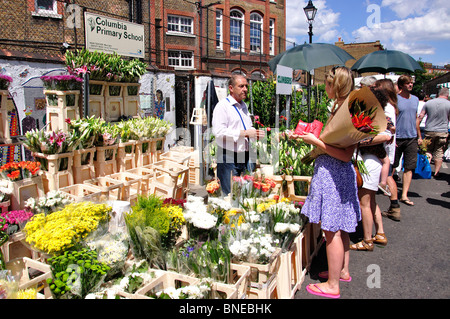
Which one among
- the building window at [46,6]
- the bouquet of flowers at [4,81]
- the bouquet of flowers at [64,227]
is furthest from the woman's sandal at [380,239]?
the building window at [46,6]

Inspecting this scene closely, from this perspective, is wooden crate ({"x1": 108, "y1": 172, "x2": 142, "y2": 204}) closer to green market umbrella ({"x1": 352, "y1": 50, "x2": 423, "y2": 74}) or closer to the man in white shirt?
the man in white shirt

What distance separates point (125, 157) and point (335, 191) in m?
2.62

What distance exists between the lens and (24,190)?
325cm

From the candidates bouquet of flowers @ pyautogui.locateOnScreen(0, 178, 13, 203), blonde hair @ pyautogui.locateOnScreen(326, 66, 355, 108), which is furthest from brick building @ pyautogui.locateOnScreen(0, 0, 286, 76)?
bouquet of flowers @ pyautogui.locateOnScreen(0, 178, 13, 203)

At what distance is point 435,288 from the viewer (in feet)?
10.4

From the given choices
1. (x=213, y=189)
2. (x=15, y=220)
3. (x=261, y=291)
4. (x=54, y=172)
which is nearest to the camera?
(x=261, y=291)

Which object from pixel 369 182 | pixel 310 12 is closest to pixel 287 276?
pixel 369 182

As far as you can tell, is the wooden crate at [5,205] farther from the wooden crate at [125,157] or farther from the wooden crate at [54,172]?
the wooden crate at [125,157]

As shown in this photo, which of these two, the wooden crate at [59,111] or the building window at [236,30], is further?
the building window at [236,30]

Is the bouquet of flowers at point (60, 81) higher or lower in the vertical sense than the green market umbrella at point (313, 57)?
lower

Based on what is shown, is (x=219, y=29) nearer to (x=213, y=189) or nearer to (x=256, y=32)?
(x=256, y=32)

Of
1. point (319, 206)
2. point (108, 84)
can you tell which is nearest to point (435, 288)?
A: point (319, 206)

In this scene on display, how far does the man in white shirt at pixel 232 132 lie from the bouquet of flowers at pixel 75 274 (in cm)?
200

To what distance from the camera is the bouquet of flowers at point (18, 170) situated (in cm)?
315
